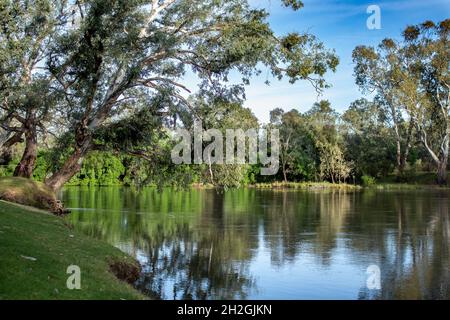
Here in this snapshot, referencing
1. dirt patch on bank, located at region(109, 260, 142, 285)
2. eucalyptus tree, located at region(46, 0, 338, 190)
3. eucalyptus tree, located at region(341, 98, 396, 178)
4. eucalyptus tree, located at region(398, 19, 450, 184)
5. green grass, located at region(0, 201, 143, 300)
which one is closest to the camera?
green grass, located at region(0, 201, 143, 300)

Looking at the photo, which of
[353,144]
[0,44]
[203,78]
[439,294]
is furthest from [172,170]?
[353,144]

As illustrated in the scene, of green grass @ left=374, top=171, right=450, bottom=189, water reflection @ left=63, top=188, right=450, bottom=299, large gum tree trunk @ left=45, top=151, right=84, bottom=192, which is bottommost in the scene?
water reflection @ left=63, top=188, right=450, bottom=299

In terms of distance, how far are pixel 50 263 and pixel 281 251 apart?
10.8 meters

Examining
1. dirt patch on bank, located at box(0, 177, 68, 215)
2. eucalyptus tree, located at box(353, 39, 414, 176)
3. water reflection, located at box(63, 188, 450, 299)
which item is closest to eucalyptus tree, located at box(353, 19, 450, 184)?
eucalyptus tree, located at box(353, 39, 414, 176)

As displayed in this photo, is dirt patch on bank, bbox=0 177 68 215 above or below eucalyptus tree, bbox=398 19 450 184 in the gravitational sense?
below

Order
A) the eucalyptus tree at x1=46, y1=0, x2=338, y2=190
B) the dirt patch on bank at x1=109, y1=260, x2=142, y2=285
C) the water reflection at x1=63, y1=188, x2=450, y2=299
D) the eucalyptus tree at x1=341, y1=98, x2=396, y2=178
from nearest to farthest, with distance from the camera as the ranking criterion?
the water reflection at x1=63, y1=188, x2=450, y2=299 → the dirt patch on bank at x1=109, y1=260, x2=142, y2=285 → the eucalyptus tree at x1=46, y1=0, x2=338, y2=190 → the eucalyptus tree at x1=341, y1=98, x2=396, y2=178

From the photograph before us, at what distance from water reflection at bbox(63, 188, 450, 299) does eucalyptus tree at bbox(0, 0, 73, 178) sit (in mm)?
6016

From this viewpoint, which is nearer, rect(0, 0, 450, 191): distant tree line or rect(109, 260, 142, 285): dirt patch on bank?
rect(109, 260, 142, 285): dirt patch on bank

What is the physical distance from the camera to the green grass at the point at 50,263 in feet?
33.2

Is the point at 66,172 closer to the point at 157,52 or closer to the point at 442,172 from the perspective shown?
the point at 157,52

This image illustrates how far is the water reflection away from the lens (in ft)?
47.8

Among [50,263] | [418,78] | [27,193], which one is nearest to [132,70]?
[27,193]

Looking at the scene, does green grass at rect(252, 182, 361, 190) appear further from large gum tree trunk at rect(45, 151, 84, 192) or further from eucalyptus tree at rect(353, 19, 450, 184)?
large gum tree trunk at rect(45, 151, 84, 192)

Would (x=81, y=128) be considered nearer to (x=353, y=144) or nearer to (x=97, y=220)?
(x=97, y=220)
